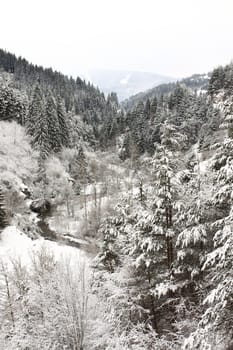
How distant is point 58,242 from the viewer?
38.9 metres

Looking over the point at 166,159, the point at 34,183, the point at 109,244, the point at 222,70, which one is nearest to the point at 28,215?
the point at 34,183

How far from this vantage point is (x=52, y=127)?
60.4m

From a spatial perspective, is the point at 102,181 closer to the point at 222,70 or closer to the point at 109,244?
the point at 109,244

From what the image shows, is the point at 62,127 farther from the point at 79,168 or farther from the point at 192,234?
the point at 192,234

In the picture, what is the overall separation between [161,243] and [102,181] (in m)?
45.7

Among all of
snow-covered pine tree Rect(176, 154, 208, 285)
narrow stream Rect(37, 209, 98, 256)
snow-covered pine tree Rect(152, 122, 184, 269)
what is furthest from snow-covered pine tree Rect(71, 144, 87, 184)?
snow-covered pine tree Rect(176, 154, 208, 285)

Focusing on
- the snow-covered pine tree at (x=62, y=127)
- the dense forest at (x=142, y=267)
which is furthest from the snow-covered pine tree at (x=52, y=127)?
the dense forest at (x=142, y=267)

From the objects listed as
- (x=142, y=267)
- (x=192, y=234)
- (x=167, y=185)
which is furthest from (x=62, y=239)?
(x=192, y=234)

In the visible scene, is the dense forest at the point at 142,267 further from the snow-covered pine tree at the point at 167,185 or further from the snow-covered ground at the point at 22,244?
the snow-covered ground at the point at 22,244

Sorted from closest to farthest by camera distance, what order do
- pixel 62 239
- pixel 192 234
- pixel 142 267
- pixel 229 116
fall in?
pixel 229 116, pixel 192 234, pixel 142 267, pixel 62 239

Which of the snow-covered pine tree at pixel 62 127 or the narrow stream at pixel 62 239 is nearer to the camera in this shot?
the narrow stream at pixel 62 239

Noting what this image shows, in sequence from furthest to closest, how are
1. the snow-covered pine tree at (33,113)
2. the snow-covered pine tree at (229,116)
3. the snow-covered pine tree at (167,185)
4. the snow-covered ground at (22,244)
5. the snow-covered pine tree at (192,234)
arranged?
the snow-covered pine tree at (33,113) < the snow-covered ground at (22,244) < the snow-covered pine tree at (167,185) < the snow-covered pine tree at (192,234) < the snow-covered pine tree at (229,116)

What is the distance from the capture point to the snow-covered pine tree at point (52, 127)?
198 ft

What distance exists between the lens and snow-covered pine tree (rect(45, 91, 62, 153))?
60.2 meters
